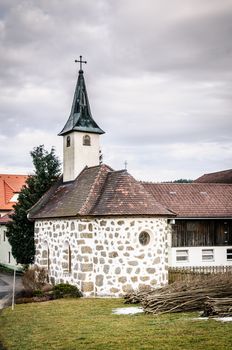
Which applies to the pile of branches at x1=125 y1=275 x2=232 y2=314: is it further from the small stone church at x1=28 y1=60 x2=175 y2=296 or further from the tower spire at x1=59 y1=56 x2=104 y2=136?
the tower spire at x1=59 y1=56 x2=104 y2=136

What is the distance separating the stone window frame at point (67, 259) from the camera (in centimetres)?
2638

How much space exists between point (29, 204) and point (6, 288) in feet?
26.7

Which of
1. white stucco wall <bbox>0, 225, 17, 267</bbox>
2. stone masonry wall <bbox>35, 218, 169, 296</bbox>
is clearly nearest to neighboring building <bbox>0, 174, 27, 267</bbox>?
white stucco wall <bbox>0, 225, 17, 267</bbox>

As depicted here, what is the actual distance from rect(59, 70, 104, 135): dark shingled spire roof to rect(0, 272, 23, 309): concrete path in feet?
32.6

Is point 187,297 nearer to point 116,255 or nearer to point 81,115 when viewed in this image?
point 116,255

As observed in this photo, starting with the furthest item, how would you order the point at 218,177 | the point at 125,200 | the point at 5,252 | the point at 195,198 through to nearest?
the point at 218,177
the point at 5,252
the point at 195,198
the point at 125,200

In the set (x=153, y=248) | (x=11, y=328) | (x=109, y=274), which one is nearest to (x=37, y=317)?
(x=11, y=328)

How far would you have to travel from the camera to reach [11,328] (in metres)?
17.0

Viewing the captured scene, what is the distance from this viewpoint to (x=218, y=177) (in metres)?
48.8

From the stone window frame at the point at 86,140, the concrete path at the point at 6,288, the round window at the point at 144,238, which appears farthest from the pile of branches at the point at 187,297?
the stone window frame at the point at 86,140

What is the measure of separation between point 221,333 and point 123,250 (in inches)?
417

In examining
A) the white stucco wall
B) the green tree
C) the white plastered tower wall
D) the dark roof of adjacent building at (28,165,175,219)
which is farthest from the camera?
the white stucco wall

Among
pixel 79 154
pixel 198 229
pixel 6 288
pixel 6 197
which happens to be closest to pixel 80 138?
pixel 79 154

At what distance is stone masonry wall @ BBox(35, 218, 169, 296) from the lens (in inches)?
954
